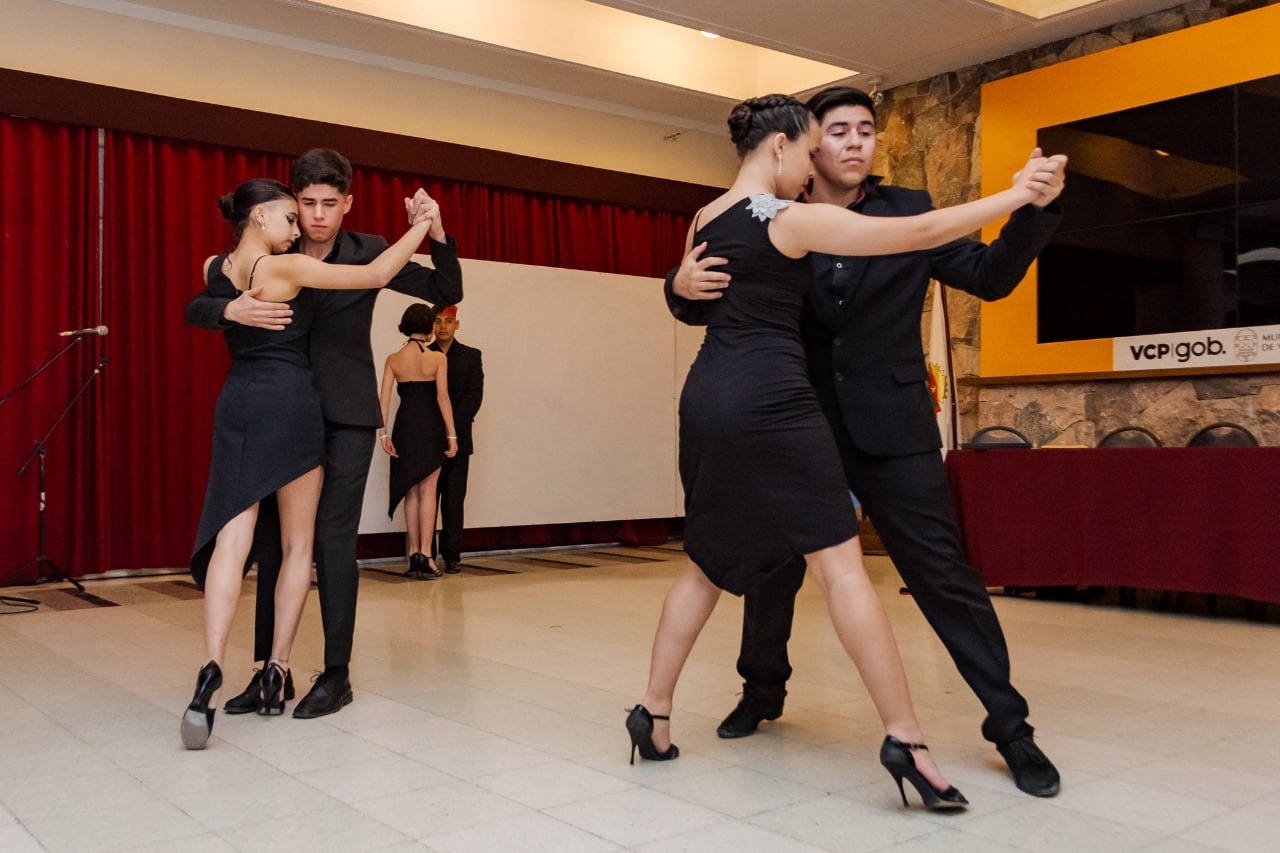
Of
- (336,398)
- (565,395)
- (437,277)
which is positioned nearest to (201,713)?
(336,398)

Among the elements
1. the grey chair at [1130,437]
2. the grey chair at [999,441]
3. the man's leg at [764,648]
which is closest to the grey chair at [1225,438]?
the grey chair at [1130,437]

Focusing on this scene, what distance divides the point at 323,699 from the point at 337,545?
42cm

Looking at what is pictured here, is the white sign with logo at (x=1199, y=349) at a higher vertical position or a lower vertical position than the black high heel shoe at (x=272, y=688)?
higher

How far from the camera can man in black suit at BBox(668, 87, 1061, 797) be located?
2387 mm

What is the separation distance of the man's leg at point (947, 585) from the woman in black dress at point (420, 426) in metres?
4.68

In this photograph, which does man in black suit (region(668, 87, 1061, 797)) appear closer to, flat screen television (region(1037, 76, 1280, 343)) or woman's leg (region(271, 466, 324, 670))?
woman's leg (region(271, 466, 324, 670))

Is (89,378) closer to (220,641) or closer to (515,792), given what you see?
(220,641)

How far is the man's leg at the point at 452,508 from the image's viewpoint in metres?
7.07

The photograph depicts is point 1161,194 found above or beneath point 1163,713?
above

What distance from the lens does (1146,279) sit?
7.11 meters

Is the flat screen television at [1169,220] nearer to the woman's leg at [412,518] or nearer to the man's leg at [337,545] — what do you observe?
the woman's leg at [412,518]

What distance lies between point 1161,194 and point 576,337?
3978 mm

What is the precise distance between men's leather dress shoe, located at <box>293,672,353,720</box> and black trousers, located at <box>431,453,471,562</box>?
12.6 ft

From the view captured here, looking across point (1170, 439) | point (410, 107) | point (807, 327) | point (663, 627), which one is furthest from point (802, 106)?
point (410, 107)
